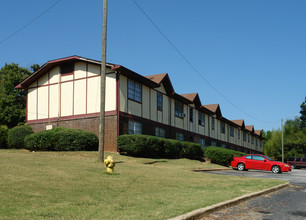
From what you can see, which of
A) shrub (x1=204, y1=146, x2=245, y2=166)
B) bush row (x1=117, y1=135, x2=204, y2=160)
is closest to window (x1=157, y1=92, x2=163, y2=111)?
bush row (x1=117, y1=135, x2=204, y2=160)

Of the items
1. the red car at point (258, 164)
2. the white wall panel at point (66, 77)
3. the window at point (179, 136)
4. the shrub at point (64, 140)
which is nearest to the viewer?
the shrub at point (64, 140)

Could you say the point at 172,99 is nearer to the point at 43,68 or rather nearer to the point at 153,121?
the point at 153,121

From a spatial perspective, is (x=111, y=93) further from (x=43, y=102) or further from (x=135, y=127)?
(x=43, y=102)

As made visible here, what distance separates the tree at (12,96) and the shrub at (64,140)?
15.6 metres

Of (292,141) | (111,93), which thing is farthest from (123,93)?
(292,141)

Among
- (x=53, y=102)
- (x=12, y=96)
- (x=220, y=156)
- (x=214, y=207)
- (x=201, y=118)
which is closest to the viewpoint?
(x=214, y=207)

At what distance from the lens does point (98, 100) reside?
83.1 ft

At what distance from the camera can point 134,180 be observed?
12.3 m

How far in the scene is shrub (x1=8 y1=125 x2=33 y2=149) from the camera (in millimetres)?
26688

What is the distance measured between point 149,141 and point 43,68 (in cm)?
1132

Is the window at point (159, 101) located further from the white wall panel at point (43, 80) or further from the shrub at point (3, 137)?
the shrub at point (3, 137)

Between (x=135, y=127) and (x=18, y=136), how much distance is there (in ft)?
30.7

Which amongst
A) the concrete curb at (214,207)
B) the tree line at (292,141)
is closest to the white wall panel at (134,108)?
the concrete curb at (214,207)

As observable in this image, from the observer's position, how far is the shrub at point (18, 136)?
26688mm
